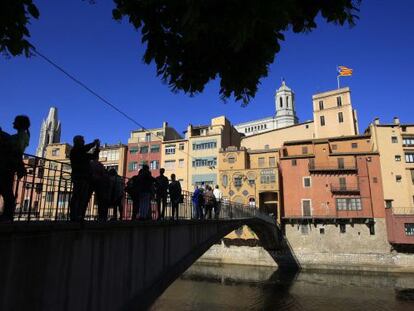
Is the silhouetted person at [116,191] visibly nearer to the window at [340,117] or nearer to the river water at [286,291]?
the river water at [286,291]

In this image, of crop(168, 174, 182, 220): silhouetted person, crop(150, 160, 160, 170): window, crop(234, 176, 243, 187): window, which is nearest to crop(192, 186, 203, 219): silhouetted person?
crop(168, 174, 182, 220): silhouetted person

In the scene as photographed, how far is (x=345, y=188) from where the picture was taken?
46375 millimetres

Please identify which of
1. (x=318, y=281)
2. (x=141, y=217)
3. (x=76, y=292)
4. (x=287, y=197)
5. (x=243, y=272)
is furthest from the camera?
(x=287, y=197)

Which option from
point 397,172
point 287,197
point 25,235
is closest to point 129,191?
point 25,235

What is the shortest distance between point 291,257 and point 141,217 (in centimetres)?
3709

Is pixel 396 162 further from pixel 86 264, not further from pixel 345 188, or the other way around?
pixel 86 264

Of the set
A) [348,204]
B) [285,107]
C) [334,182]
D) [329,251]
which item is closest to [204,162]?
[334,182]

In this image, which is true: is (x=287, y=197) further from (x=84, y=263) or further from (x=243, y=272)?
(x=84, y=263)

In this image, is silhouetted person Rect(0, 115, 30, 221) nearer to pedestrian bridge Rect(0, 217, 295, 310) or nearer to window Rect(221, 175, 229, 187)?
pedestrian bridge Rect(0, 217, 295, 310)

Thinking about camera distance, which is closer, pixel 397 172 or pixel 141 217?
pixel 141 217

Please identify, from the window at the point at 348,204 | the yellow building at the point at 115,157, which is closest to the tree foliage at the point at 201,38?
the window at the point at 348,204

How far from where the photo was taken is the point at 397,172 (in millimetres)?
46094

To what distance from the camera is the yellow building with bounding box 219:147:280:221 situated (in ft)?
165

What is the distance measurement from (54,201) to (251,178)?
40.9 metres
